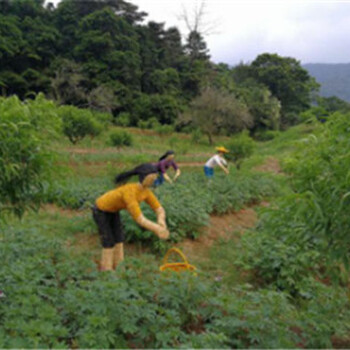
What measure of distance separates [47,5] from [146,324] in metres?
28.3

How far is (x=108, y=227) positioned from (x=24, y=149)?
5.41ft

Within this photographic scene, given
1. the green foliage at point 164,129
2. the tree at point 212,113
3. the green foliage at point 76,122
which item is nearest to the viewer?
the green foliage at point 76,122

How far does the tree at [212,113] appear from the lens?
23.0 meters

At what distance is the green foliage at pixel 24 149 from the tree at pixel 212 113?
66.6 feet

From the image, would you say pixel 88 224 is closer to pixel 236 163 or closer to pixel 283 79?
pixel 236 163

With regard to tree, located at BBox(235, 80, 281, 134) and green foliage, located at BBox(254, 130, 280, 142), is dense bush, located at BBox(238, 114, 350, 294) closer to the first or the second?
green foliage, located at BBox(254, 130, 280, 142)

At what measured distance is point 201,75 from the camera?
1125 inches

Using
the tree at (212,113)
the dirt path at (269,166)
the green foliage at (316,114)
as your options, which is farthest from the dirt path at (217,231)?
the tree at (212,113)

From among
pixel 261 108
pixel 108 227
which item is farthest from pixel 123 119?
pixel 108 227

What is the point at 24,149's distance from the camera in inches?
114

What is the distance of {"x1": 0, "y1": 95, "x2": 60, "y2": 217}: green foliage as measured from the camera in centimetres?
277

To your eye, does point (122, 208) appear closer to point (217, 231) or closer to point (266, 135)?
point (217, 231)

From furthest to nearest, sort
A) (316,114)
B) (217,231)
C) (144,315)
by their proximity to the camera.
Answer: (217,231) < (316,114) < (144,315)

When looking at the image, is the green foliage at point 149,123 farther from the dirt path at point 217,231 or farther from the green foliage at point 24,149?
the green foliage at point 24,149
